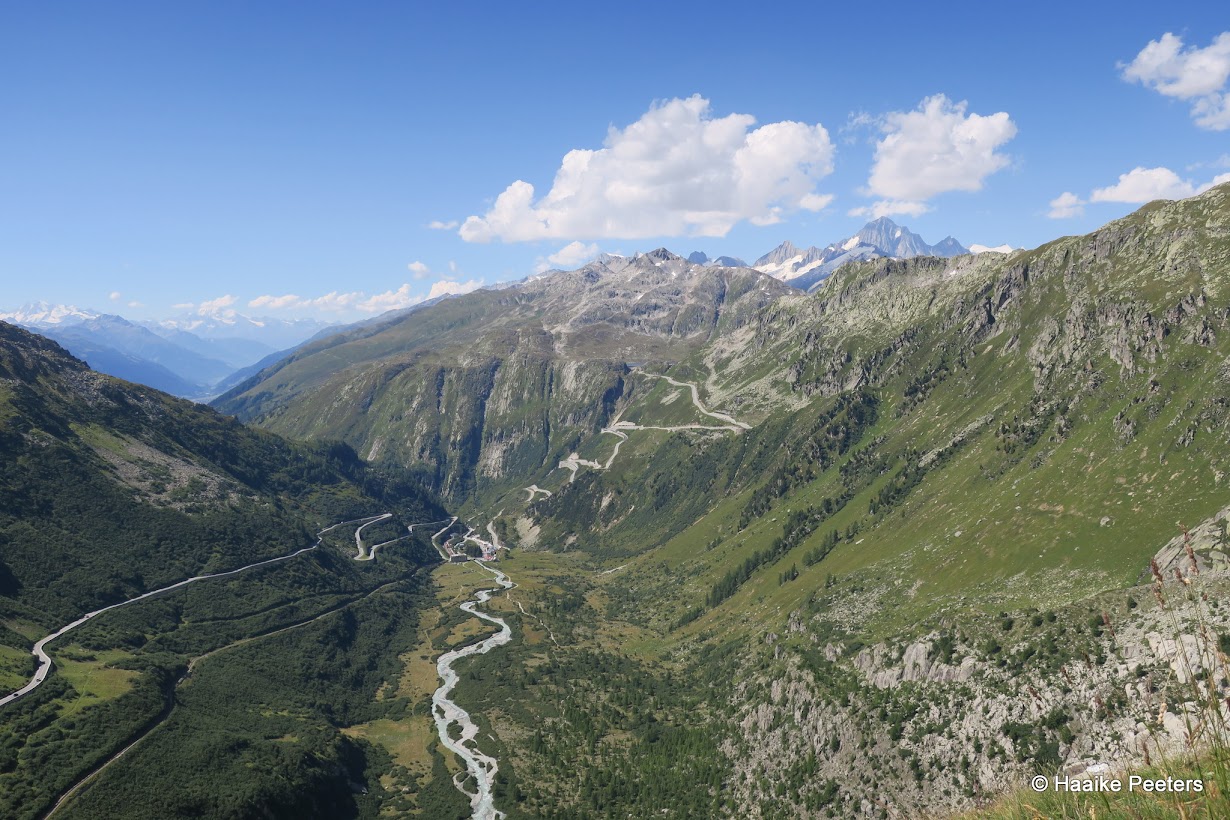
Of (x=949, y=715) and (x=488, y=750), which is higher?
(x=949, y=715)

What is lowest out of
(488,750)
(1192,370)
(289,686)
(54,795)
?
(488,750)

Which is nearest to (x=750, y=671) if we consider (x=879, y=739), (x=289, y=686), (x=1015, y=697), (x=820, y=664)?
(x=820, y=664)

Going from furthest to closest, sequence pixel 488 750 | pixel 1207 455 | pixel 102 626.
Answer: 1. pixel 102 626
2. pixel 488 750
3. pixel 1207 455

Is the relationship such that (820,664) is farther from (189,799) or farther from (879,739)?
(189,799)

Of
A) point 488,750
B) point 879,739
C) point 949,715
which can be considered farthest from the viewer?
point 488,750

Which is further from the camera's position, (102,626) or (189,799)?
(102,626)

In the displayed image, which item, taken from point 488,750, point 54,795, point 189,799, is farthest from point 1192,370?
point 54,795

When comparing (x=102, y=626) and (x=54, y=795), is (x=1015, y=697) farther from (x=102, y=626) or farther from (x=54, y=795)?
(x=102, y=626)

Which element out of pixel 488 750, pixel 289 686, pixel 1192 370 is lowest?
pixel 488 750

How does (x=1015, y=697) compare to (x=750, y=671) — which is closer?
(x=1015, y=697)
